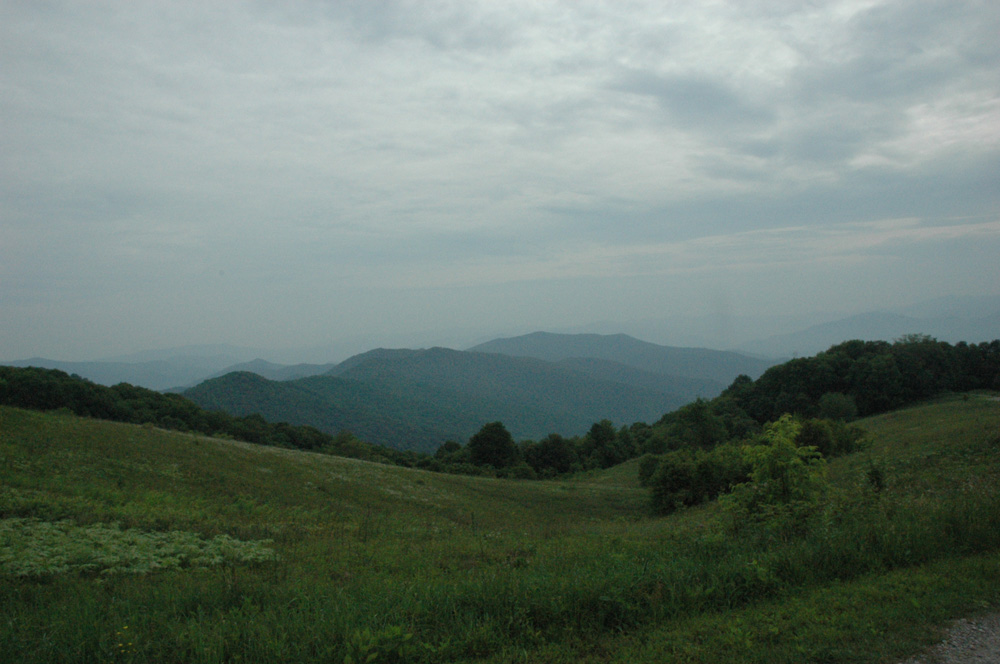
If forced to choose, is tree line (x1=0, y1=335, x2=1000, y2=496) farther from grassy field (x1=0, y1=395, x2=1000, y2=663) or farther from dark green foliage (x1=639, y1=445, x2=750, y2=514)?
grassy field (x1=0, y1=395, x2=1000, y2=663)

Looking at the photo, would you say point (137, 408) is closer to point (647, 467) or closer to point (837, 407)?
point (647, 467)

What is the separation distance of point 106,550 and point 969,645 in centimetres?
1134

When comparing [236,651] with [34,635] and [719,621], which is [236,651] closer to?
[34,635]

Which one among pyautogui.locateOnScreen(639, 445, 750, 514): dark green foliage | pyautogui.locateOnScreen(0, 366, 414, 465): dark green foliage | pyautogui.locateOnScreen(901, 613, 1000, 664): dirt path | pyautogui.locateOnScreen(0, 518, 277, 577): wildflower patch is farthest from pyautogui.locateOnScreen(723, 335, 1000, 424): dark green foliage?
pyautogui.locateOnScreen(0, 518, 277, 577): wildflower patch

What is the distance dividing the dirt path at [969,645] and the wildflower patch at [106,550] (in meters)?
Result: 9.03

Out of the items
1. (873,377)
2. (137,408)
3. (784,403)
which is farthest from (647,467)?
(873,377)

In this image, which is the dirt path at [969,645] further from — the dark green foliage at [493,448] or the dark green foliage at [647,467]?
the dark green foliage at [493,448]

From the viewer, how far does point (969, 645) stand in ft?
15.7

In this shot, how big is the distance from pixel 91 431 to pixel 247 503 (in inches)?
416

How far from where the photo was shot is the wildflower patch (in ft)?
25.2

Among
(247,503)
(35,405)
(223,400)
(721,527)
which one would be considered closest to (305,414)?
(223,400)

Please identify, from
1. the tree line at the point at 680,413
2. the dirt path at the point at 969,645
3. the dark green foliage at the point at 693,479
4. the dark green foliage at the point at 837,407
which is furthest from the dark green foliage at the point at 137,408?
the dark green foliage at the point at 837,407

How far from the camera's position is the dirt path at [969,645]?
181 inches

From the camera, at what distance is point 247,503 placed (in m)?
17.1
